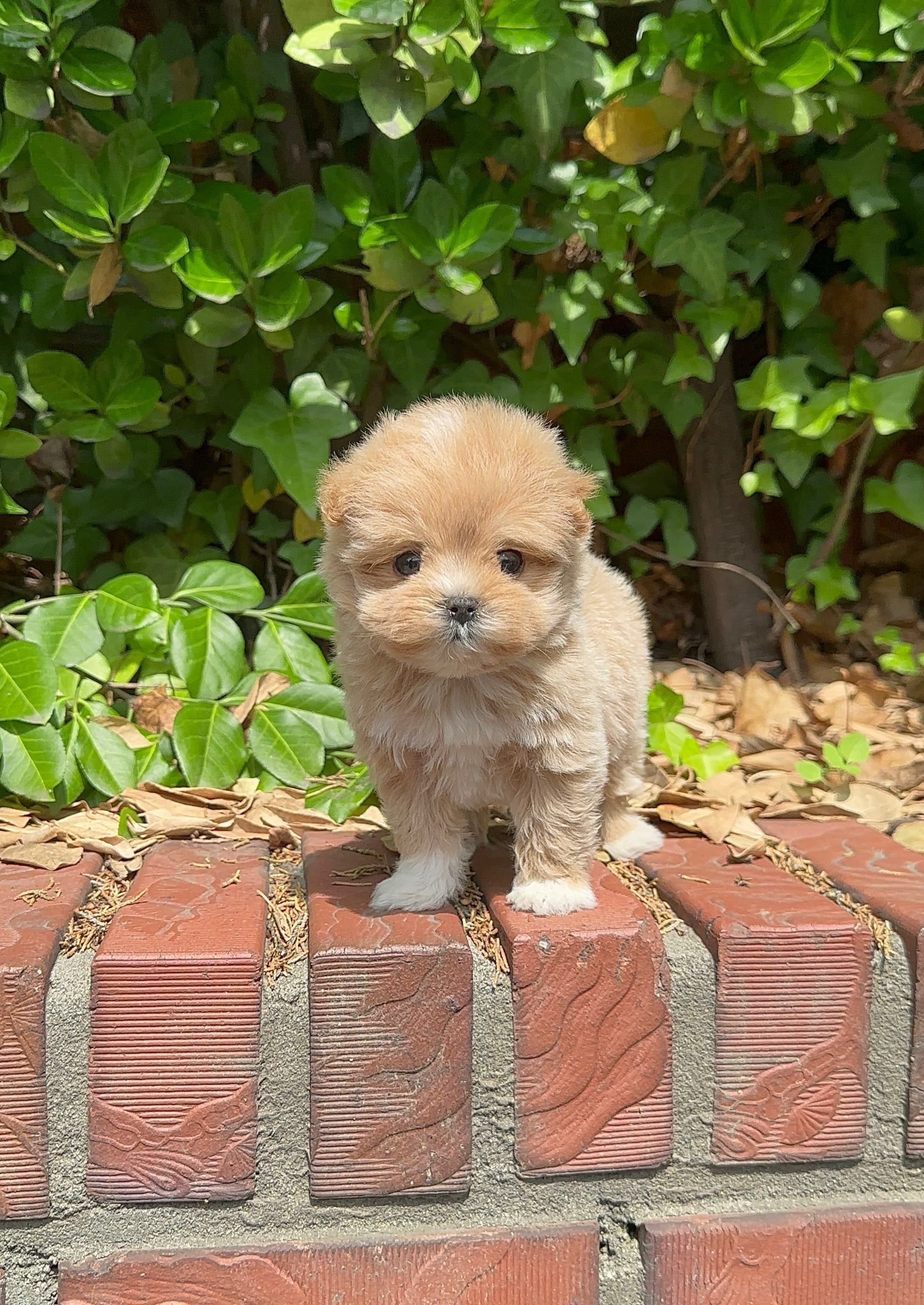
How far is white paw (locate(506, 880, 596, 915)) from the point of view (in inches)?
57.7

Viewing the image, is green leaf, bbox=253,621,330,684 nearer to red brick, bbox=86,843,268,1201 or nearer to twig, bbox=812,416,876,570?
red brick, bbox=86,843,268,1201

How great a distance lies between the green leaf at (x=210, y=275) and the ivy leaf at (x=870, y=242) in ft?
4.58

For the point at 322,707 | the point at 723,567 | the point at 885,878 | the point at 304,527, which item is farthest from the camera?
the point at 723,567

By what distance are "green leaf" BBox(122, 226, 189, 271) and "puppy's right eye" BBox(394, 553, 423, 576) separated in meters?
0.97

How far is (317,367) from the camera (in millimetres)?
2330

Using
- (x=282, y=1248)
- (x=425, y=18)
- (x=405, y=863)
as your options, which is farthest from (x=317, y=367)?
(x=282, y=1248)

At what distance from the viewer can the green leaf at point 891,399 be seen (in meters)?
2.22

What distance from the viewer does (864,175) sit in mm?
2303

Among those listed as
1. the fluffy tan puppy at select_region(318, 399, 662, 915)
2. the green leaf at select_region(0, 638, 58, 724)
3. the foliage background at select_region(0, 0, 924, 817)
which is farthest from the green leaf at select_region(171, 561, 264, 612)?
the fluffy tan puppy at select_region(318, 399, 662, 915)

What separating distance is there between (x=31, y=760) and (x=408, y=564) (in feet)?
3.01

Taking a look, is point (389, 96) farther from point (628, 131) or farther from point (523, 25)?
point (628, 131)

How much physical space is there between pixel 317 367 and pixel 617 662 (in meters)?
1.06

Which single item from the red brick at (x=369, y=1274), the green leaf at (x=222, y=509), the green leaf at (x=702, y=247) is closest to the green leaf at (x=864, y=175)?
the green leaf at (x=702, y=247)

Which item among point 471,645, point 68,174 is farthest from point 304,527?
point 471,645
